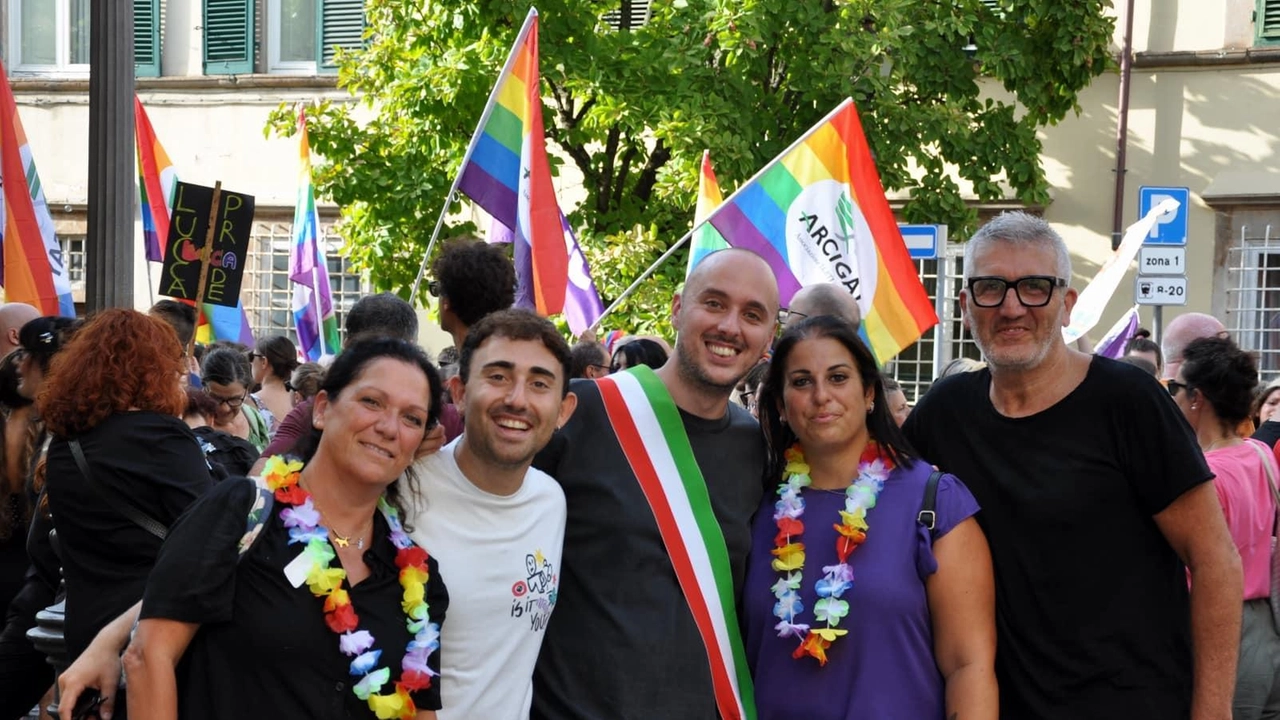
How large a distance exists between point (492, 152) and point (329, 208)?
1038 cm

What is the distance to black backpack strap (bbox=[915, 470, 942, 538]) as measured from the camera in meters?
3.99

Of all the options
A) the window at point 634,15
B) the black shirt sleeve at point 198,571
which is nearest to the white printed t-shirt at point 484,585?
the black shirt sleeve at point 198,571

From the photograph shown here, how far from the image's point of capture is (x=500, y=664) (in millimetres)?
3746

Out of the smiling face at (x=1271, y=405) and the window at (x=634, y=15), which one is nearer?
the smiling face at (x=1271, y=405)

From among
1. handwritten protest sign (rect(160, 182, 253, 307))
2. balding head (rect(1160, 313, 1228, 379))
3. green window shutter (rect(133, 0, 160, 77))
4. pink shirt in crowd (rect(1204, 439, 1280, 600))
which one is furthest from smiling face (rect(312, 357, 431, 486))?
green window shutter (rect(133, 0, 160, 77))

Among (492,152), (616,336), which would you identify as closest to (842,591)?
(492,152)

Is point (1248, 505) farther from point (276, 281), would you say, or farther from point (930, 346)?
point (276, 281)

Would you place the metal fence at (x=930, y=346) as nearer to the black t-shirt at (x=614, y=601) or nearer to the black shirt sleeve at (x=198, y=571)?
the black t-shirt at (x=614, y=601)

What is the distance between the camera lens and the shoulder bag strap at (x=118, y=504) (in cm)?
475

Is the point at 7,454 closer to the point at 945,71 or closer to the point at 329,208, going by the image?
the point at 945,71

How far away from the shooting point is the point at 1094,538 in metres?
3.95

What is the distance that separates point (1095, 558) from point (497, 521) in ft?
4.90

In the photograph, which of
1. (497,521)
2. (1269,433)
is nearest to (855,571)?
(497,521)

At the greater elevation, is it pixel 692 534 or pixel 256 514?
pixel 256 514
